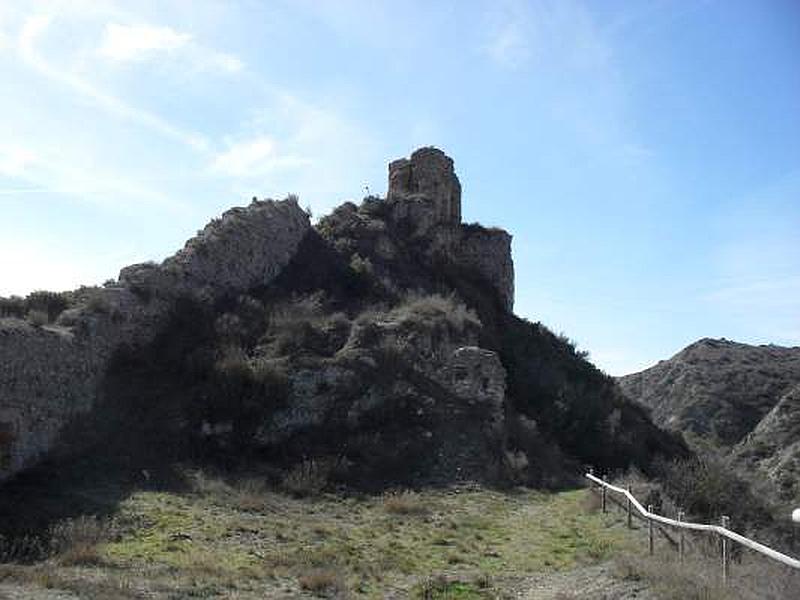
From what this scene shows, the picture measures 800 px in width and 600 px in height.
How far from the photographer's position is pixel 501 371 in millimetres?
22516

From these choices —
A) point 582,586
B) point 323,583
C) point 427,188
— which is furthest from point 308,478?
point 427,188

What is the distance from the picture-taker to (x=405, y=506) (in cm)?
1585

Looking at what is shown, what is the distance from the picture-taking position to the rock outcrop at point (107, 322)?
16.6 m

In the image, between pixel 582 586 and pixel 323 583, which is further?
pixel 323 583

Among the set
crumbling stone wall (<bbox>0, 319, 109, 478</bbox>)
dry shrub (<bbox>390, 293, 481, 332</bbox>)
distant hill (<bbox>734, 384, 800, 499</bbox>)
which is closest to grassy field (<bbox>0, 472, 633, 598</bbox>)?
crumbling stone wall (<bbox>0, 319, 109, 478</bbox>)

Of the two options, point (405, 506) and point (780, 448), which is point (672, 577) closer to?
point (405, 506)

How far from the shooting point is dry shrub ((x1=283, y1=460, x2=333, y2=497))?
17031mm

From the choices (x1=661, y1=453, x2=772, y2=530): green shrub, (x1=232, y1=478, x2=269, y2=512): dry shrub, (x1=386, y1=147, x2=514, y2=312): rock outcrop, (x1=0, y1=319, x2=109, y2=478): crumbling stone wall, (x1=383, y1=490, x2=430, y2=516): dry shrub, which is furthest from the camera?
(x1=386, y1=147, x2=514, y2=312): rock outcrop

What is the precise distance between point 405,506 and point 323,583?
542 cm

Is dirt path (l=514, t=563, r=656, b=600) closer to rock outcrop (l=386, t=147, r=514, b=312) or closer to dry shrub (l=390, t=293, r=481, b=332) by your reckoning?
dry shrub (l=390, t=293, r=481, b=332)

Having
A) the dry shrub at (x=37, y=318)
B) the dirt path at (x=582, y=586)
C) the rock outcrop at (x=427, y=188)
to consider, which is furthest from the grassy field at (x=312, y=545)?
A: the rock outcrop at (x=427, y=188)

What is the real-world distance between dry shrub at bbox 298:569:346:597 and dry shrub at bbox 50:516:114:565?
3093 millimetres

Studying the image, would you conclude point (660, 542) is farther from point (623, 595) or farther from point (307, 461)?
point (307, 461)

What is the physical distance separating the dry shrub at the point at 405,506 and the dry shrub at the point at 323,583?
5.04 metres
